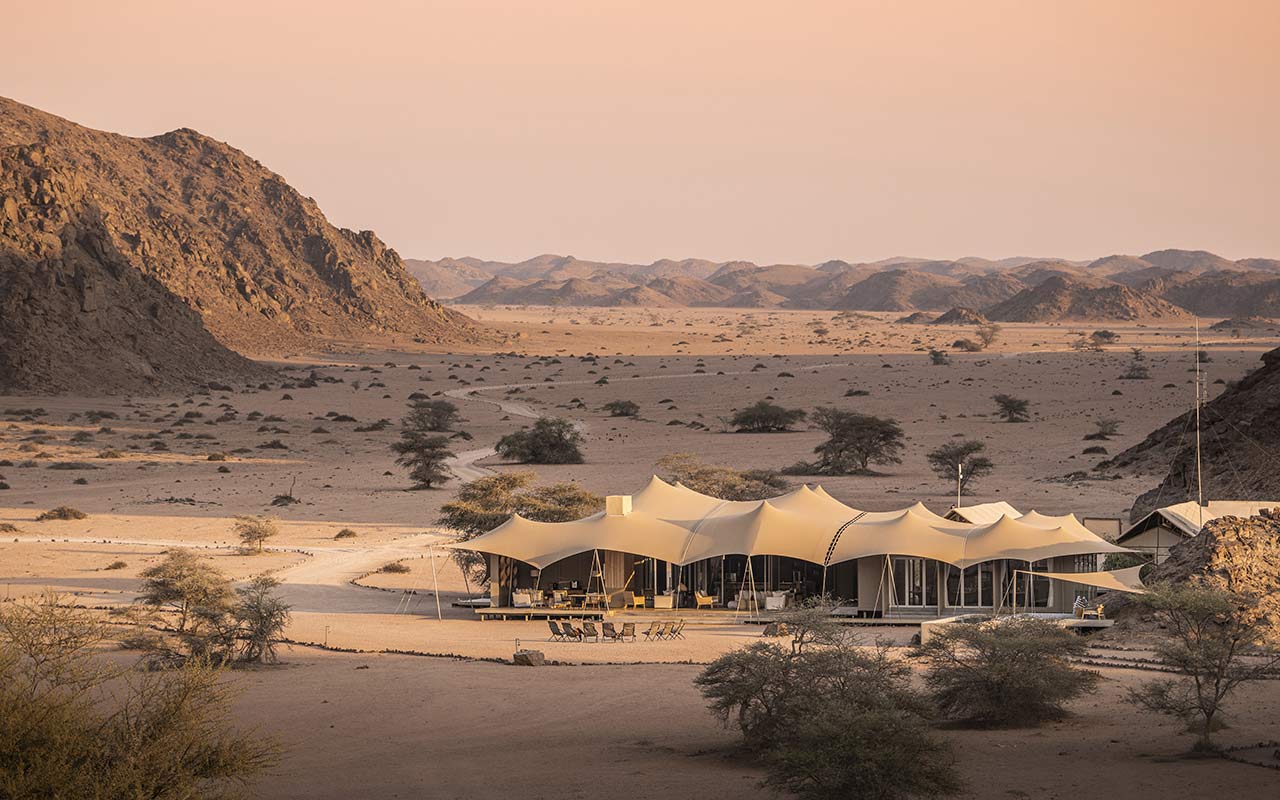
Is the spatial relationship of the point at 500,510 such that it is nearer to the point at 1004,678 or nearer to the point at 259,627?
the point at 259,627

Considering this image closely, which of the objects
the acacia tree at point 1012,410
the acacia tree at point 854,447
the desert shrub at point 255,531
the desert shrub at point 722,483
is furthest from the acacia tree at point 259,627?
the acacia tree at point 1012,410

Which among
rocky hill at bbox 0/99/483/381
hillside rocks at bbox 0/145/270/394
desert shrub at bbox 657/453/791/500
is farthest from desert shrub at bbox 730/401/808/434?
rocky hill at bbox 0/99/483/381

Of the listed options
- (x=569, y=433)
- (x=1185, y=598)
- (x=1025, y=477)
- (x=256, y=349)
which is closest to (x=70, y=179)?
(x=256, y=349)

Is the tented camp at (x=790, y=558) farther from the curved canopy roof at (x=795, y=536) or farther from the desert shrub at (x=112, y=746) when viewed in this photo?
the desert shrub at (x=112, y=746)

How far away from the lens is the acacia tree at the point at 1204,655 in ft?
61.6

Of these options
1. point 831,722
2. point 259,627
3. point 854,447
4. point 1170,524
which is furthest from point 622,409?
point 831,722

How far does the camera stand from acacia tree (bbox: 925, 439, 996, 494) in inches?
2035

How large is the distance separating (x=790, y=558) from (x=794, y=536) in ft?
2.13

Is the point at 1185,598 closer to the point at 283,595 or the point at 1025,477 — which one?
the point at 283,595

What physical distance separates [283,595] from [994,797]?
22.0m

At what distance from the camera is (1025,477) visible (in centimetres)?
5300

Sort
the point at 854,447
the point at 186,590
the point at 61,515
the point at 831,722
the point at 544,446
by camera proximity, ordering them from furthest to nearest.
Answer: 1. the point at 544,446
2. the point at 854,447
3. the point at 61,515
4. the point at 186,590
5. the point at 831,722

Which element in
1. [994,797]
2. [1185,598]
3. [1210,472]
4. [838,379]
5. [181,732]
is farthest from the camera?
[838,379]

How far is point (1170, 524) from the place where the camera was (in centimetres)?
3209
